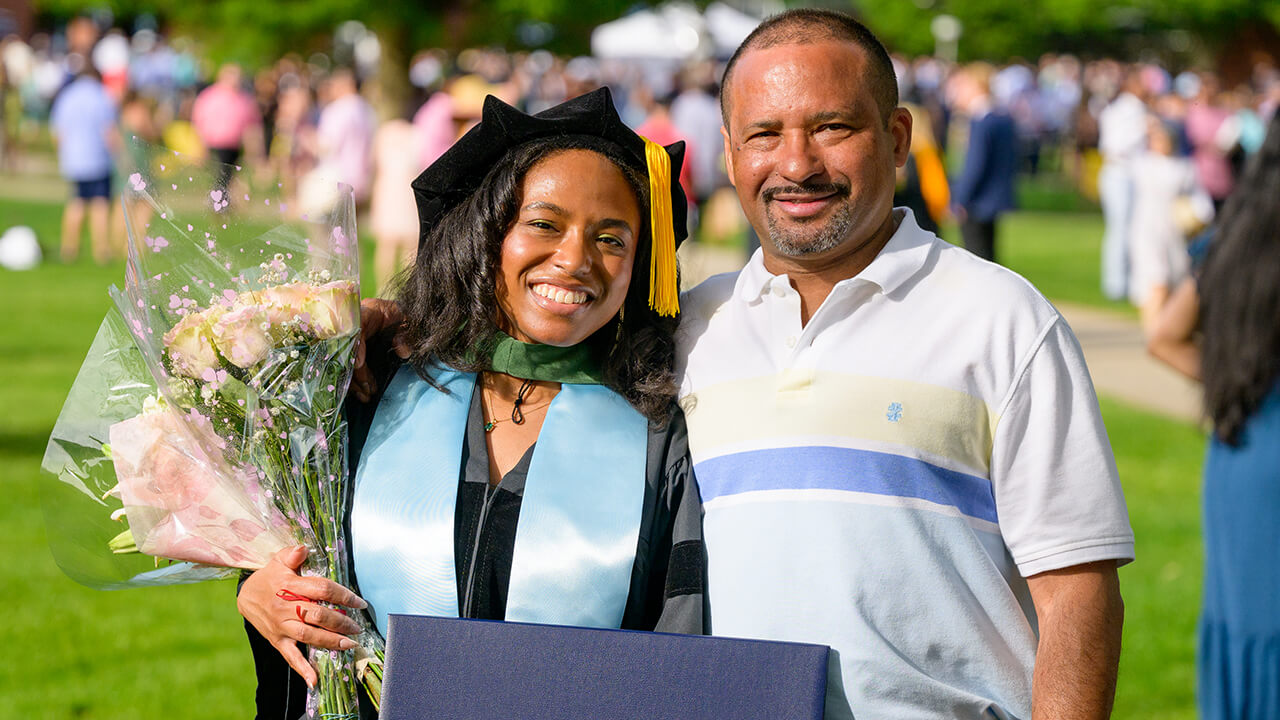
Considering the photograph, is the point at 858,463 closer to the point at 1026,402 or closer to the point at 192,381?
the point at 1026,402

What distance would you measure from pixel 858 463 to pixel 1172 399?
26.7ft

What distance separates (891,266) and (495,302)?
0.79m

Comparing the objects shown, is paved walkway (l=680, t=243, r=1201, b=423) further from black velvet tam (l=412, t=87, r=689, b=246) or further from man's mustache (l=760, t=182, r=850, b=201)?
man's mustache (l=760, t=182, r=850, b=201)

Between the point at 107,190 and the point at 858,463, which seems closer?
the point at 858,463

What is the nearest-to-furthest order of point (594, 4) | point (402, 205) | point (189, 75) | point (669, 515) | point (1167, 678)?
1. point (669, 515)
2. point (1167, 678)
3. point (402, 205)
4. point (594, 4)
5. point (189, 75)

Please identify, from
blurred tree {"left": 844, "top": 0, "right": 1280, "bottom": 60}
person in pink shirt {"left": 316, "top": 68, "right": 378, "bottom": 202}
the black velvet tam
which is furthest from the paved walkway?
blurred tree {"left": 844, "top": 0, "right": 1280, "bottom": 60}

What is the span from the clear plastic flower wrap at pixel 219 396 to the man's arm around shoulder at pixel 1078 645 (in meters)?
1.19

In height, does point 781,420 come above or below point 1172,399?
above

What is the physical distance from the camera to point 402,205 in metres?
12.1

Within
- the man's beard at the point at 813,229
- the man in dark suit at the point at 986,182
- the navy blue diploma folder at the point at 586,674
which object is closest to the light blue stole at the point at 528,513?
the navy blue diploma folder at the point at 586,674

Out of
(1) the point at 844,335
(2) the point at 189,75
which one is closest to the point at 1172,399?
(1) the point at 844,335

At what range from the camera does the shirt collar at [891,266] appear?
2543mm

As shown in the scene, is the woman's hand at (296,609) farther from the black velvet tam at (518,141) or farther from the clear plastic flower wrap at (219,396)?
the black velvet tam at (518,141)

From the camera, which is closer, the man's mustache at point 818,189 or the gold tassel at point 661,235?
the man's mustache at point 818,189
